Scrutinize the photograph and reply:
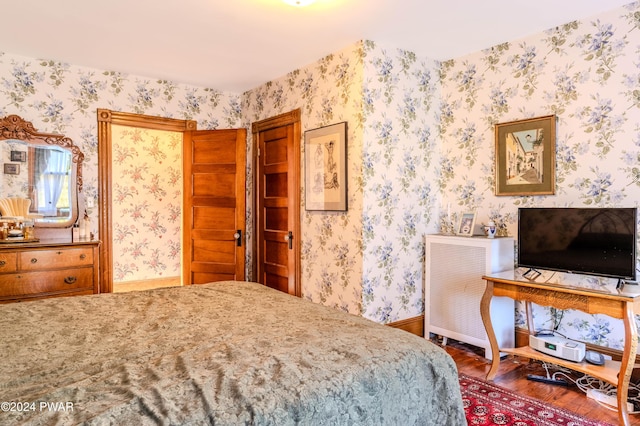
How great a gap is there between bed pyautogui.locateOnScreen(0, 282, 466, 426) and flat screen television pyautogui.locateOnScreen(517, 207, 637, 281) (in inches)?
67.0

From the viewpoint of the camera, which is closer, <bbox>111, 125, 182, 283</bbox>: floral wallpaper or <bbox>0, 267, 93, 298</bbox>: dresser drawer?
<bbox>0, 267, 93, 298</bbox>: dresser drawer

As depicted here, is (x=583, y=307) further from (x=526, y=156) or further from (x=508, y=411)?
(x=526, y=156)

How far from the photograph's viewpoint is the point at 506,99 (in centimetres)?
343

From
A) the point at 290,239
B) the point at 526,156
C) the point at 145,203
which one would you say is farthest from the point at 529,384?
the point at 145,203

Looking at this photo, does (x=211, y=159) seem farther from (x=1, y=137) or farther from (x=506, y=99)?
(x=506, y=99)

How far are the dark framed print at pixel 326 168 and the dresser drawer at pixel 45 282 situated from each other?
207 centimetres

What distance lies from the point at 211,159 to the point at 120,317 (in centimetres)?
307

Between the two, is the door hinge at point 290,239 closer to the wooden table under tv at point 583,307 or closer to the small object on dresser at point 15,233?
the wooden table under tv at point 583,307

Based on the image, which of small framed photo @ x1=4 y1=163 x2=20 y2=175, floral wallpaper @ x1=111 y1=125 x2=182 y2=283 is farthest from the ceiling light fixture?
floral wallpaper @ x1=111 y1=125 x2=182 y2=283

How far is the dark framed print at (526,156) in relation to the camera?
3.14 metres

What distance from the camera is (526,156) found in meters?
3.28

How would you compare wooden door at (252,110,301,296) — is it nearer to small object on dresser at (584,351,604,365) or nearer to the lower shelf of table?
the lower shelf of table

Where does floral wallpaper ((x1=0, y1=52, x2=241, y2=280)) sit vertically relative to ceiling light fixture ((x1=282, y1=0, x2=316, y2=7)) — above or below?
below

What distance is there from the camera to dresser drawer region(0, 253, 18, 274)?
320 cm
